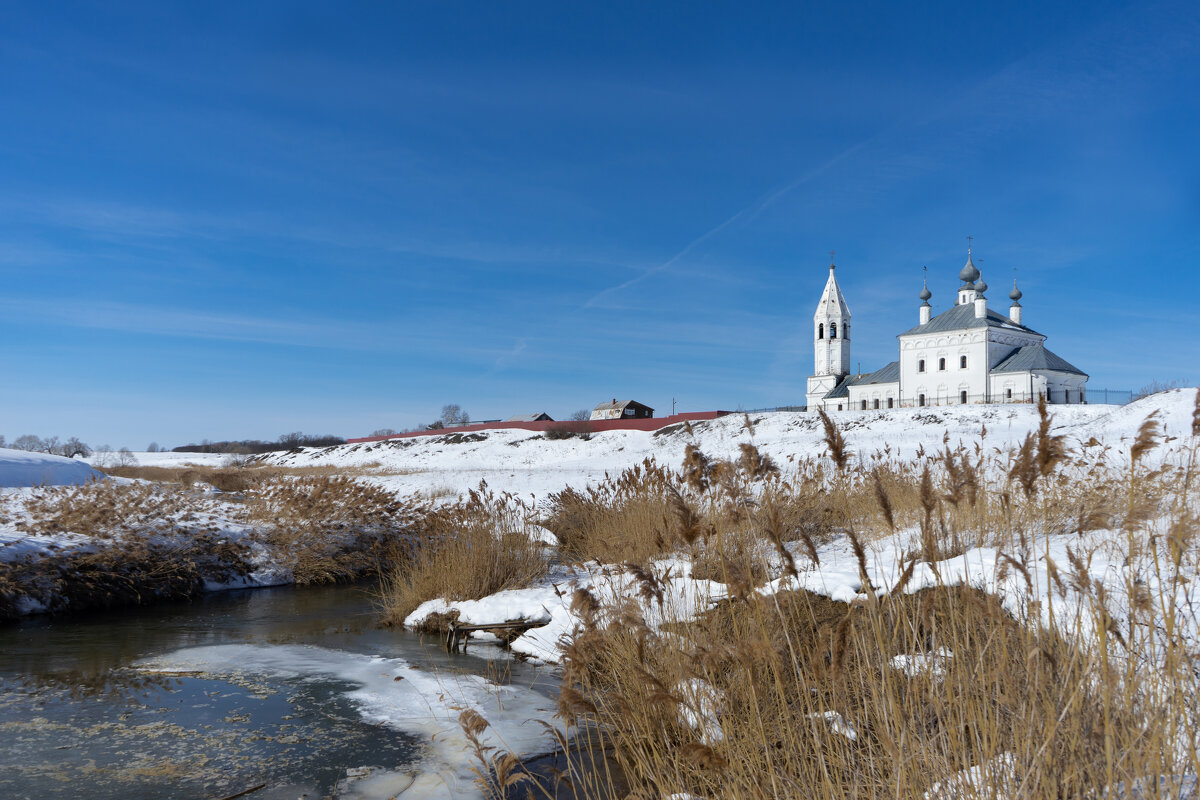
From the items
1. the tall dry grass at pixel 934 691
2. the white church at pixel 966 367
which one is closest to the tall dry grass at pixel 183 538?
the tall dry grass at pixel 934 691

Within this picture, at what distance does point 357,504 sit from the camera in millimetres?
14047

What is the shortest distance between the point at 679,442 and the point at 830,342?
37732 mm

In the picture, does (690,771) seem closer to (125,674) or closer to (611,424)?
(125,674)

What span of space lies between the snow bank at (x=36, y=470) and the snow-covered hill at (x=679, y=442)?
345 inches

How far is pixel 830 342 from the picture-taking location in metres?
73.4

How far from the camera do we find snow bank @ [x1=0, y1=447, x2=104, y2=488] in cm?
1883

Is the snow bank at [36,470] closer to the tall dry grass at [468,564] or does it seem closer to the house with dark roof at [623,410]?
the tall dry grass at [468,564]

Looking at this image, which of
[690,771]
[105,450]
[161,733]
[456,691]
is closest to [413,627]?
[456,691]

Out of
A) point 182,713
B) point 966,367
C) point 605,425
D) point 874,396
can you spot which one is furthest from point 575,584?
point 874,396

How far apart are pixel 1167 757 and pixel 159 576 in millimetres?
12186

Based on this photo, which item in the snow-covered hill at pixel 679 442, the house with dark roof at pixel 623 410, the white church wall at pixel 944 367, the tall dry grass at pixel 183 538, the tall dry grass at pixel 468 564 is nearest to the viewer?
the tall dry grass at pixel 468 564

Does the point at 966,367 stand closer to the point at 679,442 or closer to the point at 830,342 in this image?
the point at 830,342

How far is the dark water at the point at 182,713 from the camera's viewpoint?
15.2 feet

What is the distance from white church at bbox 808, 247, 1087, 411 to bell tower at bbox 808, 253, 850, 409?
486mm
